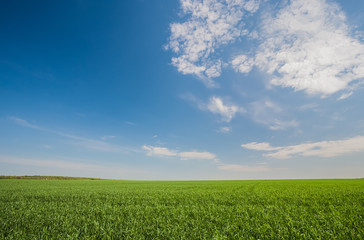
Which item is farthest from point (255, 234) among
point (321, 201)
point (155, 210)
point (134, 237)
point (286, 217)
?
point (321, 201)

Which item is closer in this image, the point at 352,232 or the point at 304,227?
the point at 352,232

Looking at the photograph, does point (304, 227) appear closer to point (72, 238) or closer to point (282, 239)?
point (282, 239)

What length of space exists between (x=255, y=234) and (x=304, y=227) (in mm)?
1504

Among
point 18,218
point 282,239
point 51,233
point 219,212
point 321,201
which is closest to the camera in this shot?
point 282,239

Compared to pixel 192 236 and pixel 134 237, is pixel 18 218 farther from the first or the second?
pixel 192 236

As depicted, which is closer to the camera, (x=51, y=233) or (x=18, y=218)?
(x=51, y=233)

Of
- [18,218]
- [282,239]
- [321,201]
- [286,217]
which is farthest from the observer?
[321,201]

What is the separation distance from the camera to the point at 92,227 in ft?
17.1

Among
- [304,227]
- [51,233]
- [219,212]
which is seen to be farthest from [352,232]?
[51,233]

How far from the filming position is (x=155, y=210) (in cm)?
720

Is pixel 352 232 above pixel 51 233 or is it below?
above

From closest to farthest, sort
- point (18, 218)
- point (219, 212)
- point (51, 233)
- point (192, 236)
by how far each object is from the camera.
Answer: point (192, 236) < point (51, 233) < point (18, 218) < point (219, 212)

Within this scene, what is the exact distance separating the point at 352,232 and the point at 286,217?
1618 mm

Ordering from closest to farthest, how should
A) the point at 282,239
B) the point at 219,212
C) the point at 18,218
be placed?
the point at 282,239, the point at 18,218, the point at 219,212
